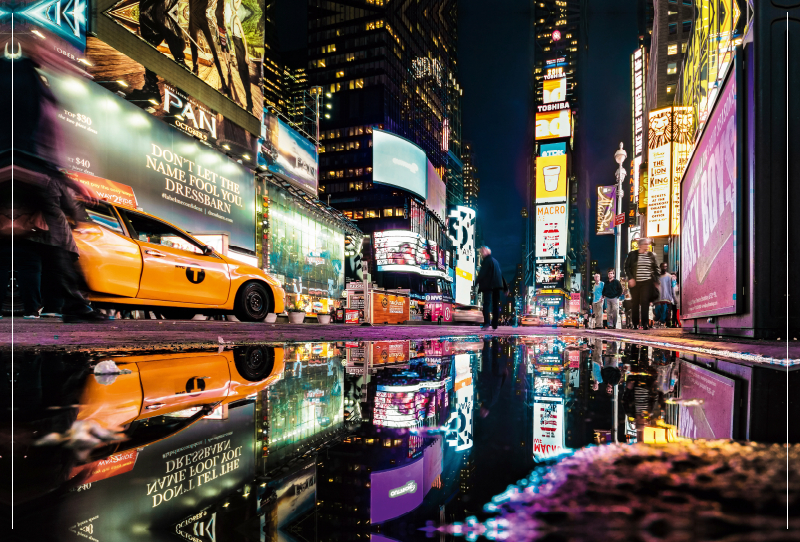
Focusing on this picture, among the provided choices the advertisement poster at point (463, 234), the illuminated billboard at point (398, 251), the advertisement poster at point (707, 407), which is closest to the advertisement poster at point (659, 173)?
the advertisement poster at point (707, 407)

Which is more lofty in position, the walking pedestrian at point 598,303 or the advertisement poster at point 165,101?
the advertisement poster at point 165,101

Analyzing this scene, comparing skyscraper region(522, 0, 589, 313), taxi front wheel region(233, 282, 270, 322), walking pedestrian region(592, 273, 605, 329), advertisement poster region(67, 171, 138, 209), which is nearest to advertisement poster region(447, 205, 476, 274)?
skyscraper region(522, 0, 589, 313)

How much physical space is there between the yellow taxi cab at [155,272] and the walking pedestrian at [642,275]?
781cm

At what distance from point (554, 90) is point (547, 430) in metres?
61.0

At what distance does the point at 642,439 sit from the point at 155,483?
3.14ft

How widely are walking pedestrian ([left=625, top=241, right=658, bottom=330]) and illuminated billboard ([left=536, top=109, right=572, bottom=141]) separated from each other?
48.1 metres

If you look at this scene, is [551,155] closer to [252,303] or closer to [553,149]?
[553,149]

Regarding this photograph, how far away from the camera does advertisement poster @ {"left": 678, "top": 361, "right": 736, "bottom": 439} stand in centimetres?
106

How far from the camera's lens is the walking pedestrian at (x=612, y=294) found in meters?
12.8

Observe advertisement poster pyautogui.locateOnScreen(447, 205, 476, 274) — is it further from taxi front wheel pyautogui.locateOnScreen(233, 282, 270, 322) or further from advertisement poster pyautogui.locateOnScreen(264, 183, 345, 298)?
taxi front wheel pyautogui.locateOnScreen(233, 282, 270, 322)

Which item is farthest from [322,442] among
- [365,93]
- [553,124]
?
[365,93]

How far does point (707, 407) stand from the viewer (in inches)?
54.1

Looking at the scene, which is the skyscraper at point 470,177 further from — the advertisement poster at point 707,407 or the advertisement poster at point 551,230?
the advertisement poster at point 707,407

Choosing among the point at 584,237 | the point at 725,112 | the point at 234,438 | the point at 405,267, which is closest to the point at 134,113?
the point at 725,112
